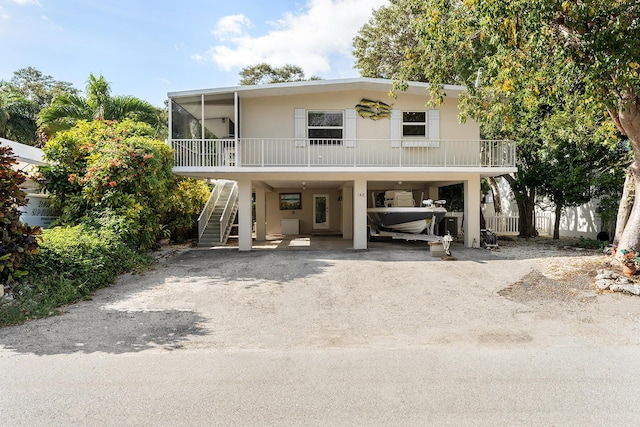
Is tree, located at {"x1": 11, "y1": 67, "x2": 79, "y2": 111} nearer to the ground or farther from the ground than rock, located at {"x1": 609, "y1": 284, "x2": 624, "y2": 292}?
farther from the ground

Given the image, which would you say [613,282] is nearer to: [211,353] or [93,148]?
[211,353]

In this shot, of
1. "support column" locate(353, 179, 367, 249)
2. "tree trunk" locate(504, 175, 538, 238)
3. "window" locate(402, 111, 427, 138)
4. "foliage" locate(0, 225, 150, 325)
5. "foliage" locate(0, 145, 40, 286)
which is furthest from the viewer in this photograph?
"tree trunk" locate(504, 175, 538, 238)

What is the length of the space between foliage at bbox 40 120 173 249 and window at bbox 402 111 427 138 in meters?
8.64

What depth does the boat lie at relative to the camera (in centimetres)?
1388

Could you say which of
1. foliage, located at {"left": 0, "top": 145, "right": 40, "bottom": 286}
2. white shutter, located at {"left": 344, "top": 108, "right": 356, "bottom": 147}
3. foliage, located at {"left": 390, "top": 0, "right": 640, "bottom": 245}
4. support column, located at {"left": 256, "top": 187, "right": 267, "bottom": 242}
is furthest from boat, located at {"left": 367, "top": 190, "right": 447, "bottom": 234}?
foliage, located at {"left": 0, "top": 145, "right": 40, "bottom": 286}

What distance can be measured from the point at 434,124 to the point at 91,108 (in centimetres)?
1296

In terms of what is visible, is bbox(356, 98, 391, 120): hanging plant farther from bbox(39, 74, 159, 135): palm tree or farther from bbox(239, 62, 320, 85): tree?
bbox(239, 62, 320, 85): tree

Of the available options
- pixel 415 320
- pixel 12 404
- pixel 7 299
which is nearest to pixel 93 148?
pixel 7 299

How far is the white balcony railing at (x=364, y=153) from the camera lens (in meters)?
13.5

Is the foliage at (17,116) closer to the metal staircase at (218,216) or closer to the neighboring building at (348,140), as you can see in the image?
the metal staircase at (218,216)

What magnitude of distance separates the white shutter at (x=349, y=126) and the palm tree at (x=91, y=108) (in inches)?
306

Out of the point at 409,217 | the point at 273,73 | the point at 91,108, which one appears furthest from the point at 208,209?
the point at 273,73

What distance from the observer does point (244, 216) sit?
44.4 feet

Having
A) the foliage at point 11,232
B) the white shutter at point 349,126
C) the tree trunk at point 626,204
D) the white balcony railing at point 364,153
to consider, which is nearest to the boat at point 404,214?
the white balcony railing at point 364,153
